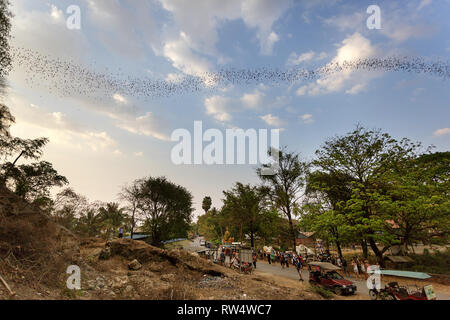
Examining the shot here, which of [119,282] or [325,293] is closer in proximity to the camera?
[119,282]

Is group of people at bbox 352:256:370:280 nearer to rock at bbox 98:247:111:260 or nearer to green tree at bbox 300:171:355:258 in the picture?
green tree at bbox 300:171:355:258

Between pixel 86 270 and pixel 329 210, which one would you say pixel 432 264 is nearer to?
pixel 329 210

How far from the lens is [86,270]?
1278 cm

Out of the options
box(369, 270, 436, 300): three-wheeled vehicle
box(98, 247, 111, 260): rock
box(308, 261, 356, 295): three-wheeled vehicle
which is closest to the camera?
box(369, 270, 436, 300): three-wheeled vehicle

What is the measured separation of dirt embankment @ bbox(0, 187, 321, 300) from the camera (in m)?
8.51

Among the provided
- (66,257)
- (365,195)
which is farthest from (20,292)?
(365,195)

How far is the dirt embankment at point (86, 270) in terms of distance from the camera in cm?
851

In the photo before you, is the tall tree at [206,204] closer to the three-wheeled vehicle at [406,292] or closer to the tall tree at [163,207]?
the tall tree at [163,207]

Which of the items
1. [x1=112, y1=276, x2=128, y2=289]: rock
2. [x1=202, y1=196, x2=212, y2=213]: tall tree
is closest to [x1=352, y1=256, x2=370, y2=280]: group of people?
[x1=112, y1=276, x2=128, y2=289]: rock

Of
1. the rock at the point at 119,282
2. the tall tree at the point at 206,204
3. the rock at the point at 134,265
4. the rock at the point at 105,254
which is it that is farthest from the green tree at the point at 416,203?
the tall tree at the point at 206,204

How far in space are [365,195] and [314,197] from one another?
956 cm

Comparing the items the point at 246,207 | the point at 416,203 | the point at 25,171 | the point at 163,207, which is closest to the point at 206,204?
the point at 163,207

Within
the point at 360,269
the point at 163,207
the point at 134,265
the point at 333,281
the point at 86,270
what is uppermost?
the point at 163,207
